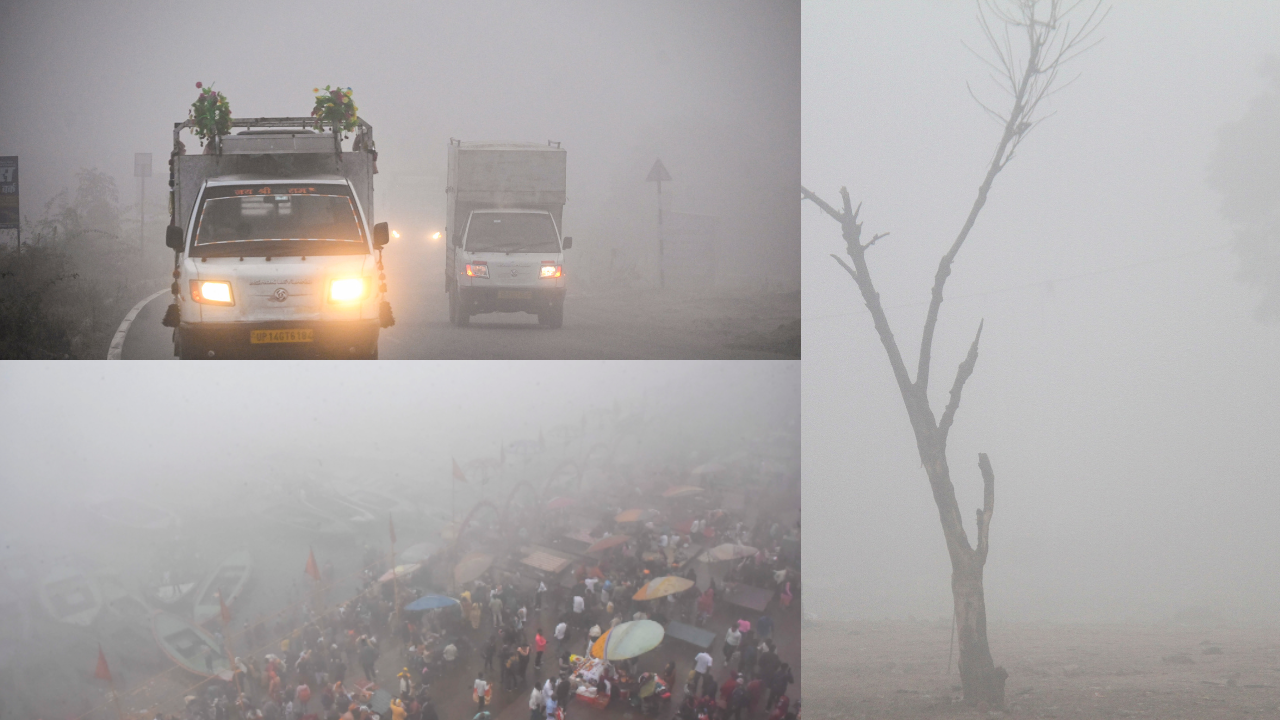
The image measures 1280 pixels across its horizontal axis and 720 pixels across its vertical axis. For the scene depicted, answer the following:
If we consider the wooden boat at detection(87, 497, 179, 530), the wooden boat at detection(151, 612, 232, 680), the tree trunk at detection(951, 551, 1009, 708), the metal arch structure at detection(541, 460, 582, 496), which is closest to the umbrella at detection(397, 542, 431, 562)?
the metal arch structure at detection(541, 460, 582, 496)

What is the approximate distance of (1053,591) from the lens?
18.0 ft

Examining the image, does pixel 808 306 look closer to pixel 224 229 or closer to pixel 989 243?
pixel 989 243

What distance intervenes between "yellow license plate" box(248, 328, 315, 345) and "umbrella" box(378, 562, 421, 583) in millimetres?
1831

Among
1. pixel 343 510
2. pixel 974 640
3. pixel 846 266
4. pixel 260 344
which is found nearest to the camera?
pixel 260 344

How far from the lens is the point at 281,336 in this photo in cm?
419

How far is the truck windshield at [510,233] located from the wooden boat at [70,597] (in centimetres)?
344

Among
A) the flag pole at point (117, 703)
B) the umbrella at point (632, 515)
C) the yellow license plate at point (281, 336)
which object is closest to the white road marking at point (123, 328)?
the yellow license plate at point (281, 336)

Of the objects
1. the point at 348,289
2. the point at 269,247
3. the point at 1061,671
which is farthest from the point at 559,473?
the point at 1061,671

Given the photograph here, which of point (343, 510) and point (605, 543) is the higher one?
point (343, 510)

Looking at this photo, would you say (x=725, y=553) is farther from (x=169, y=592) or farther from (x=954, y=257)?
(x=169, y=592)

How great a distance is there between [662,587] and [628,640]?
451 mm

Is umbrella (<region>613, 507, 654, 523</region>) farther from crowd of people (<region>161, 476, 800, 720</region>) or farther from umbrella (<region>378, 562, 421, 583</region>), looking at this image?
umbrella (<region>378, 562, 421, 583</region>)

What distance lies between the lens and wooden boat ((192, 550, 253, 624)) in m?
4.79

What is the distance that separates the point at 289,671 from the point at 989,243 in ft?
19.6
